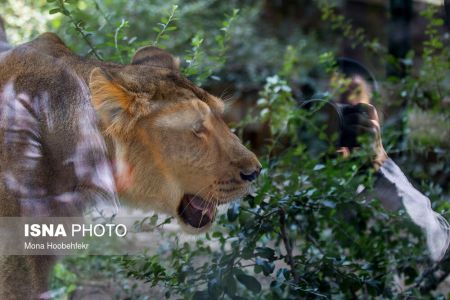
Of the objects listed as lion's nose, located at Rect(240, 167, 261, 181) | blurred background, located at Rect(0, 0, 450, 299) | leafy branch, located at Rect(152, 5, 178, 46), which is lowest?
blurred background, located at Rect(0, 0, 450, 299)

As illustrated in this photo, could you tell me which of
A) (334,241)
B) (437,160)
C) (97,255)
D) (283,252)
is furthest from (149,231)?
(437,160)

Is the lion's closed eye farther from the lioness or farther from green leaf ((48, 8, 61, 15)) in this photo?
green leaf ((48, 8, 61, 15))

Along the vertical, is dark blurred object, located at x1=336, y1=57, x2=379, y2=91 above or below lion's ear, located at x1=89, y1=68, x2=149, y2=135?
below

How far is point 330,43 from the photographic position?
2.92 meters

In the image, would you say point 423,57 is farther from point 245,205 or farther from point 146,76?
point 146,76

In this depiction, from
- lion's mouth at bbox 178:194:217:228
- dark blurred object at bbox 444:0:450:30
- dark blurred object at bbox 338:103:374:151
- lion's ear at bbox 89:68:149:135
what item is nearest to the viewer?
lion's ear at bbox 89:68:149:135

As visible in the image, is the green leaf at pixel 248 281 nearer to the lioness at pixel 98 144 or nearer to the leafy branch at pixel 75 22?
the lioness at pixel 98 144

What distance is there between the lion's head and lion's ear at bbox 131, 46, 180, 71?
4 cm

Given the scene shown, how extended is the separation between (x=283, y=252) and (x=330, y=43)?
1274 millimetres

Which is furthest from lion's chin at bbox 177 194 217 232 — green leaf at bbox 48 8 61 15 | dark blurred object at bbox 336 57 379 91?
dark blurred object at bbox 336 57 379 91

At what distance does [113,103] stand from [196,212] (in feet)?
1.14

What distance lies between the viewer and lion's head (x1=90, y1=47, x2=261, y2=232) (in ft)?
4.93

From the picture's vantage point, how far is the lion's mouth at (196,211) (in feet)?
5.19

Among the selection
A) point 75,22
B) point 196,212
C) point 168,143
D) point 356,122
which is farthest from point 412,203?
point 75,22
